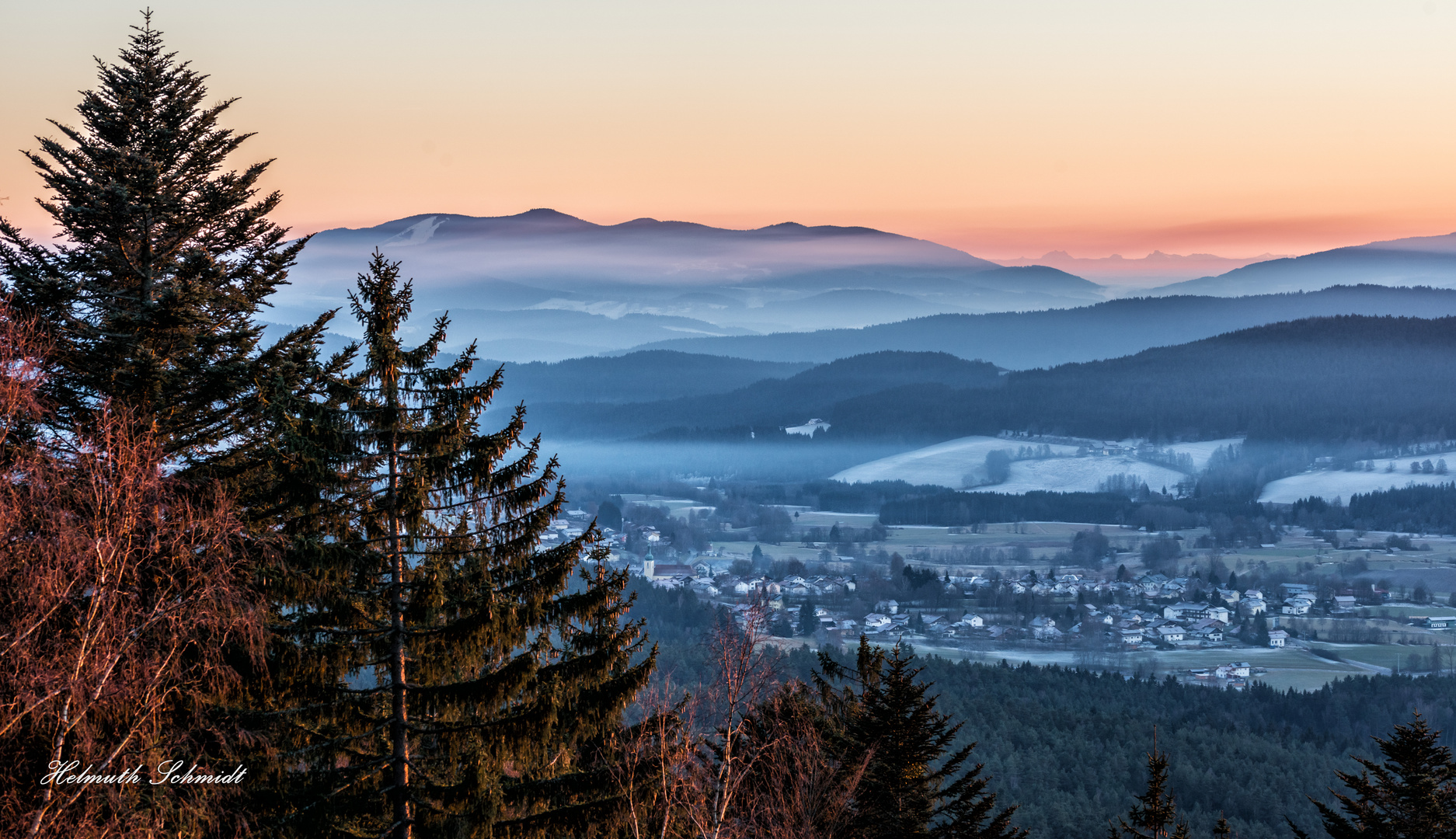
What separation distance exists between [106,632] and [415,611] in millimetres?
3807

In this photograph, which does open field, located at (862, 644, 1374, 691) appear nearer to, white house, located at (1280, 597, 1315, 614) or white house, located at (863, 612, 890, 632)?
white house, located at (863, 612, 890, 632)

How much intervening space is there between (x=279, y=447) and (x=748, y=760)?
41.2 ft

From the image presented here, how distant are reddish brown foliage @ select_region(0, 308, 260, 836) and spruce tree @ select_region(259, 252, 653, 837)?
1157mm

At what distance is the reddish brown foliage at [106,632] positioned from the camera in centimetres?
1330

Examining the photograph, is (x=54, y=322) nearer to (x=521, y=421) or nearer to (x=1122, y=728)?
(x=521, y=421)

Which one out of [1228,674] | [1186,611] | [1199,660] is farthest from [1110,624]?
[1228,674]

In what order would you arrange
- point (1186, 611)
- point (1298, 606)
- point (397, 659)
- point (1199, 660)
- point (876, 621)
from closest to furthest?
point (397, 659) < point (1199, 660) < point (876, 621) < point (1186, 611) < point (1298, 606)

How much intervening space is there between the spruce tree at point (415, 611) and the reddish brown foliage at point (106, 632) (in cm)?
116

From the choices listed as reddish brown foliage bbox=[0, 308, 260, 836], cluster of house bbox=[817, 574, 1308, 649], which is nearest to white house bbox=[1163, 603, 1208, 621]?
cluster of house bbox=[817, 574, 1308, 649]

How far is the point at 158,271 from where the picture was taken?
859 inches

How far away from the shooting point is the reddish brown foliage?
1330 cm

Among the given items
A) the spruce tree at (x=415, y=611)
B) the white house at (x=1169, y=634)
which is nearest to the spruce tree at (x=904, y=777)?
the spruce tree at (x=415, y=611)

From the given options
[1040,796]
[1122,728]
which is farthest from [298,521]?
[1122,728]

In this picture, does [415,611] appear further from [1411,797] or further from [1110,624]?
[1110,624]
